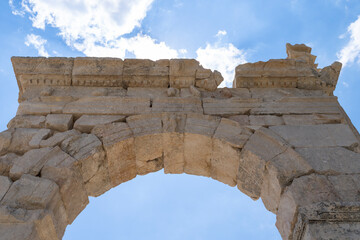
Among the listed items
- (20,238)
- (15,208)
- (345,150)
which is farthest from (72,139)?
(345,150)

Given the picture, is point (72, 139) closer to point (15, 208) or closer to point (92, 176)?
point (92, 176)

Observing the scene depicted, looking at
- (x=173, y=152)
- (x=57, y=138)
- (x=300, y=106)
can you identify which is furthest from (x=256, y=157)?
(x=57, y=138)

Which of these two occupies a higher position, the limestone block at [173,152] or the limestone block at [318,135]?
the limestone block at [318,135]

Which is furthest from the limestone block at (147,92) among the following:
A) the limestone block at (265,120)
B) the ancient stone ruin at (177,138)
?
the limestone block at (265,120)

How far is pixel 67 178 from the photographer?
3.89 meters

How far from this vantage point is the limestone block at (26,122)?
183 inches

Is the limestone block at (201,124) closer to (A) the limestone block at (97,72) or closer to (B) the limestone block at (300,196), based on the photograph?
(B) the limestone block at (300,196)

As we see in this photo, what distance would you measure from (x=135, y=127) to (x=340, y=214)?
2.79 m

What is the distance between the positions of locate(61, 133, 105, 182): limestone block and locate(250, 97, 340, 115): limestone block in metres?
2.36

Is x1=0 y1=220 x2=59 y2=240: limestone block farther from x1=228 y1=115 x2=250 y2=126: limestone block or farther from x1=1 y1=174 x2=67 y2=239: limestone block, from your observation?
x1=228 y1=115 x2=250 y2=126: limestone block

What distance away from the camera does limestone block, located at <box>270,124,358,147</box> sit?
14.1 ft

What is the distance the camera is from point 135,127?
4.64m

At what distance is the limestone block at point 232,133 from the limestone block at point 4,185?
104 inches

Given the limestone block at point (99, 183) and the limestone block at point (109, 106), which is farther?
the limestone block at point (109, 106)
